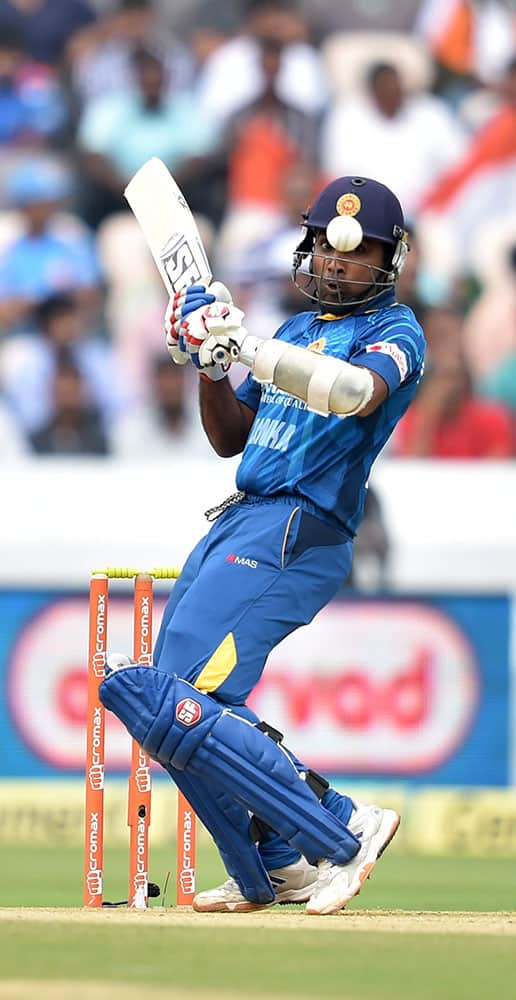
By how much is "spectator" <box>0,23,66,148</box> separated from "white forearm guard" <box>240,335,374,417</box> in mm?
7933

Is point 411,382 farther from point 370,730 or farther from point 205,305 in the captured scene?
point 370,730

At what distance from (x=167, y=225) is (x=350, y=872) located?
66.6 inches

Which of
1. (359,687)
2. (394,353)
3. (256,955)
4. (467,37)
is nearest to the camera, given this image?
(256,955)

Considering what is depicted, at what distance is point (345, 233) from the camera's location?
454cm

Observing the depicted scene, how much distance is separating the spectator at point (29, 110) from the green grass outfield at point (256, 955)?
780cm

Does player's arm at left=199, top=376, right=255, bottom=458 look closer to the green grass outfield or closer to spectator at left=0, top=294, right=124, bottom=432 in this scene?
the green grass outfield

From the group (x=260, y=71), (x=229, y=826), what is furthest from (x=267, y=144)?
(x=229, y=826)

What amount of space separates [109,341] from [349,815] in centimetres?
675

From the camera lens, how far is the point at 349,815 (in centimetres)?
469

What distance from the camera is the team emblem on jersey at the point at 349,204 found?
4582 millimetres

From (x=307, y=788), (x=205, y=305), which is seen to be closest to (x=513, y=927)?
(x=307, y=788)

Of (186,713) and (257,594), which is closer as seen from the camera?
(186,713)

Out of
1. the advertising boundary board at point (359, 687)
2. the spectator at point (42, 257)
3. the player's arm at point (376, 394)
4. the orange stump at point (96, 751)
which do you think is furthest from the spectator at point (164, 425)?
the player's arm at point (376, 394)

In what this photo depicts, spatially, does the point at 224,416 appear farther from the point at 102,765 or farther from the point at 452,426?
the point at 452,426
